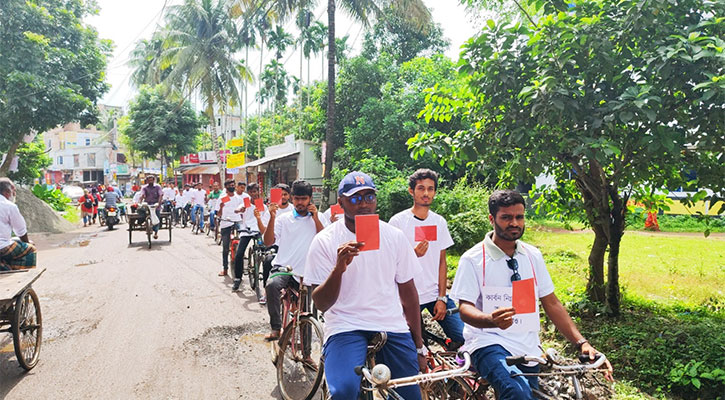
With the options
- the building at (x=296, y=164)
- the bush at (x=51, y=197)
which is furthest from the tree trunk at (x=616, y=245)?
the bush at (x=51, y=197)

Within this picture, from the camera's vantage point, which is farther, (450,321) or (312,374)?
(312,374)

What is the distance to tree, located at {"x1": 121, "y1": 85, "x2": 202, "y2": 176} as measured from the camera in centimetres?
3244

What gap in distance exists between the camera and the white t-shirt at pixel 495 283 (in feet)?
8.80

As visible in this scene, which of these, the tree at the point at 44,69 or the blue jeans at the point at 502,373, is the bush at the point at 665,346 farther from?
the tree at the point at 44,69

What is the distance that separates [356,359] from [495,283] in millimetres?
895

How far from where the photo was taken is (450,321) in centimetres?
373

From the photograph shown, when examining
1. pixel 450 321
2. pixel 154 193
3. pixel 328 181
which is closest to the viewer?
pixel 450 321

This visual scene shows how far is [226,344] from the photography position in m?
5.56

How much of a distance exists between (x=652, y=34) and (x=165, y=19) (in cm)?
2917

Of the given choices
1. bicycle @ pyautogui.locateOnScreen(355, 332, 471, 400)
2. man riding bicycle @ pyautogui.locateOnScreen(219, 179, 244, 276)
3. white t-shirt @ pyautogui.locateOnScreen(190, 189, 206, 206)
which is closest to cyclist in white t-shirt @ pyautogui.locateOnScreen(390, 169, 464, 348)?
bicycle @ pyautogui.locateOnScreen(355, 332, 471, 400)

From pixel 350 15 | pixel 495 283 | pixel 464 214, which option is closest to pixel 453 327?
pixel 495 283

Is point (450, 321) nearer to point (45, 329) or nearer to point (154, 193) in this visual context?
point (45, 329)

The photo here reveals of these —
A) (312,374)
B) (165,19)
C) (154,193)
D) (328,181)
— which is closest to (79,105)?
(154,193)

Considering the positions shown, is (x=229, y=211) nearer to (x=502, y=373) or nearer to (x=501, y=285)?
(x=501, y=285)
